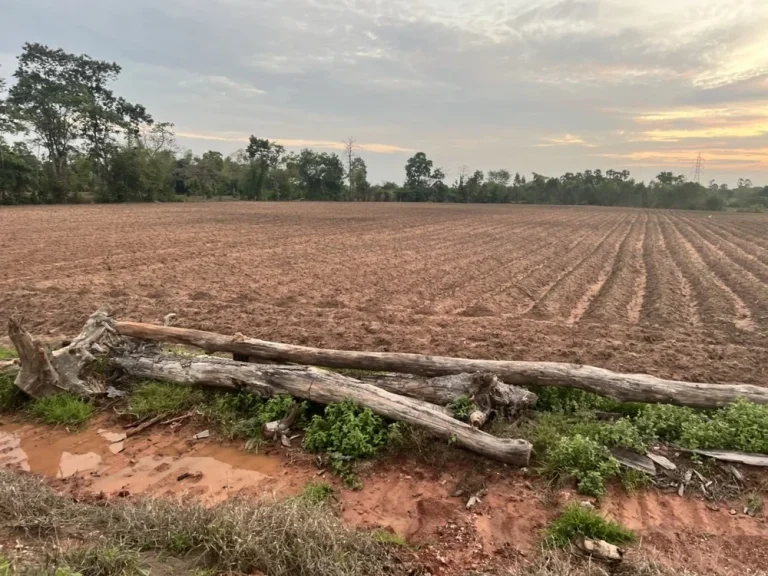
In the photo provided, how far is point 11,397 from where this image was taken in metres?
5.25

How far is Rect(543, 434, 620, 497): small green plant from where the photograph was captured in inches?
146

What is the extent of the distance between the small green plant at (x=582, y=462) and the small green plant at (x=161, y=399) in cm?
378

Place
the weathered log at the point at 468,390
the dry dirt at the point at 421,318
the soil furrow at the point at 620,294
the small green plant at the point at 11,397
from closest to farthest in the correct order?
the dry dirt at the point at 421,318 < the weathered log at the point at 468,390 < the small green plant at the point at 11,397 < the soil furrow at the point at 620,294

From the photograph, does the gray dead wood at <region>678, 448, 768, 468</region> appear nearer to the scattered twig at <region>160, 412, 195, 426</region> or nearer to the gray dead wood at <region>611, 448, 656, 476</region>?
the gray dead wood at <region>611, 448, 656, 476</region>

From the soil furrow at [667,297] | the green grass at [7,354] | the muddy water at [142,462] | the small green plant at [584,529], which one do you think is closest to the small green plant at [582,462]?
the small green plant at [584,529]

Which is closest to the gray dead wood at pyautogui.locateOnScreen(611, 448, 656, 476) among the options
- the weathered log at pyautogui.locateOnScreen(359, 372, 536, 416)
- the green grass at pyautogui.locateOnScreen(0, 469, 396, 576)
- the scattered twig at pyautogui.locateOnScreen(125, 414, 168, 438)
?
the weathered log at pyautogui.locateOnScreen(359, 372, 536, 416)

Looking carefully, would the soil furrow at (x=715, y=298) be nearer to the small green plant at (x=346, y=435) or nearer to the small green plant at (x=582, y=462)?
the small green plant at (x=582, y=462)

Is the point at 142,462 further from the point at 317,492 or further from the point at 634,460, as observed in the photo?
the point at 634,460

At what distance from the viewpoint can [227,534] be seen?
9.53ft

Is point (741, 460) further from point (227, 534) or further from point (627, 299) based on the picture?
point (627, 299)

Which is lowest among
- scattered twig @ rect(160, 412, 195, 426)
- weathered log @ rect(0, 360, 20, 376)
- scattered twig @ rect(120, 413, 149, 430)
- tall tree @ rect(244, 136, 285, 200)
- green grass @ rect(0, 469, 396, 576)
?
scattered twig @ rect(120, 413, 149, 430)

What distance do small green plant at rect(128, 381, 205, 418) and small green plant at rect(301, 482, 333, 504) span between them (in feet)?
6.86

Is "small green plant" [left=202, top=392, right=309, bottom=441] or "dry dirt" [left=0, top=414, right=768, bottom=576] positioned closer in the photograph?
"dry dirt" [left=0, top=414, right=768, bottom=576]

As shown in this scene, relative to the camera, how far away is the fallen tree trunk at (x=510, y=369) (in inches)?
182
